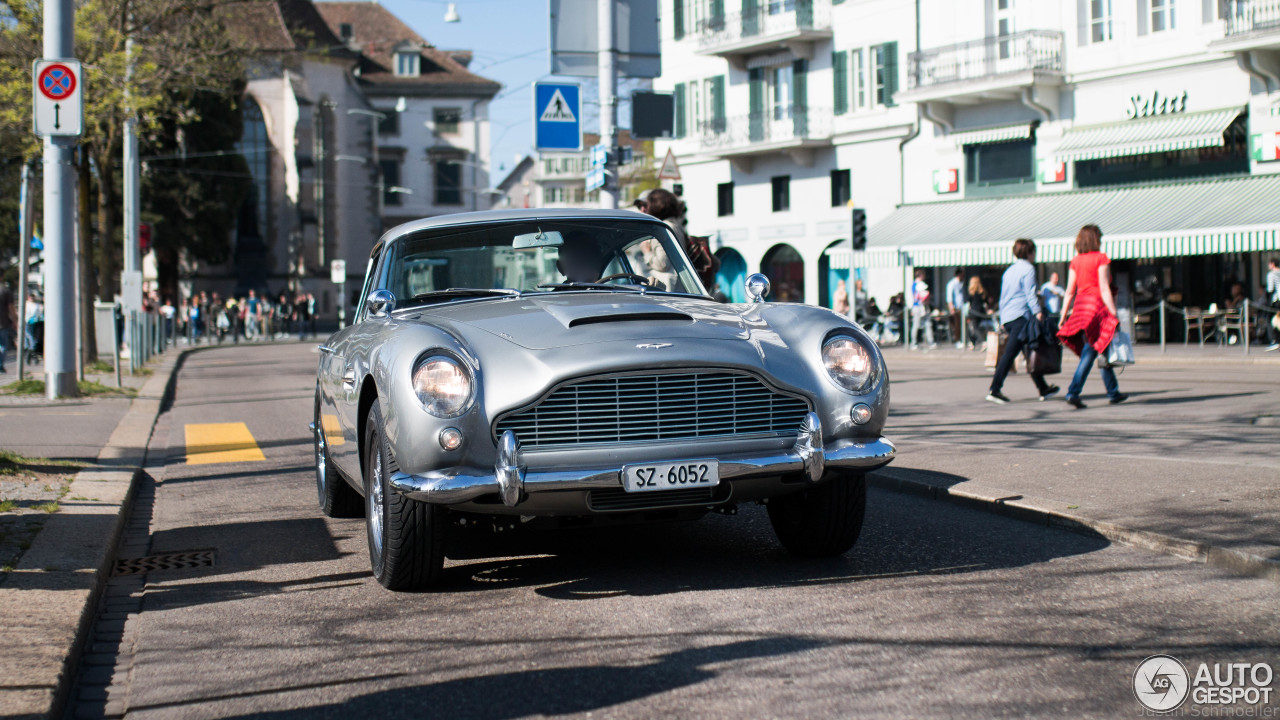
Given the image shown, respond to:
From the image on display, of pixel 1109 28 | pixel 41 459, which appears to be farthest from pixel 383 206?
pixel 41 459

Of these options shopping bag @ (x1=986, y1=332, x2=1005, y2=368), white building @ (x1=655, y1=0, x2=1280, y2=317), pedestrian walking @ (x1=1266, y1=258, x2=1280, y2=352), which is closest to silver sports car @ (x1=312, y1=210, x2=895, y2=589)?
shopping bag @ (x1=986, y1=332, x2=1005, y2=368)

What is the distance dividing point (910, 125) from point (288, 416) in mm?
24172

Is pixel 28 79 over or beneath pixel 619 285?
over

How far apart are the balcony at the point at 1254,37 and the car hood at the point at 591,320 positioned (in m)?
24.2

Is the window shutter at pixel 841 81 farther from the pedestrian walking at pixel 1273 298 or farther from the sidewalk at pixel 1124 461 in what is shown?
the sidewalk at pixel 1124 461

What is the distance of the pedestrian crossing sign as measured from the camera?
14539 millimetres

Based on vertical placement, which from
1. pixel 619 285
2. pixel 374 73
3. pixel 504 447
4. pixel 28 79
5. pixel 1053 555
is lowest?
pixel 1053 555

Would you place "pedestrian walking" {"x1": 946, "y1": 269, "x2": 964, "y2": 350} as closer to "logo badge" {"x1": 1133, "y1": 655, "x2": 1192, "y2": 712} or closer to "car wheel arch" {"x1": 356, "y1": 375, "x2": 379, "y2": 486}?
"car wheel arch" {"x1": 356, "y1": 375, "x2": 379, "y2": 486}

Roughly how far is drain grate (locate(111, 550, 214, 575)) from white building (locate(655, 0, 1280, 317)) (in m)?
23.0

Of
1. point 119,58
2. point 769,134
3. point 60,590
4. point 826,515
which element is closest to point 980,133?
point 769,134

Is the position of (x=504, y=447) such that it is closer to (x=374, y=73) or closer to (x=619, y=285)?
(x=619, y=285)

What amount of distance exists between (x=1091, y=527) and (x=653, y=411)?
2.55 meters

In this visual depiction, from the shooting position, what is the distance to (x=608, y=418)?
16.6 ft

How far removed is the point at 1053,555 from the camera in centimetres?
596
